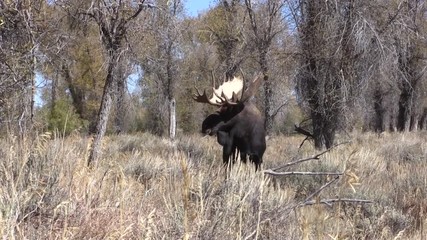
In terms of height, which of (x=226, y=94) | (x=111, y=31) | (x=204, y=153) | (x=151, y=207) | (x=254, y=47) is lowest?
(x=204, y=153)

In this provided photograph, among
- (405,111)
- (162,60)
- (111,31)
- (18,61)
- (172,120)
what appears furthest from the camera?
(405,111)

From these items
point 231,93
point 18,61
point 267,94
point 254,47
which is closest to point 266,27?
point 254,47

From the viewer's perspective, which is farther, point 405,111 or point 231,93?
point 405,111

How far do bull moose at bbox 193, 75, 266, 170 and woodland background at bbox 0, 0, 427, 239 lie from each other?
555mm

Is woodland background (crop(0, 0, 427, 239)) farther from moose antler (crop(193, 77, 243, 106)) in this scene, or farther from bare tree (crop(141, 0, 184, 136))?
moose antler (crop(193, 77, 243, 106))

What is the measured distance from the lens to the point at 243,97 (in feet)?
32.2

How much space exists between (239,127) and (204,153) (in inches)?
167

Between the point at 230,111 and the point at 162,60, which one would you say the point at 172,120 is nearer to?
the point at 162,60

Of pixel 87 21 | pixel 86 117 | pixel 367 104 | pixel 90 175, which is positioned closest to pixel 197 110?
pixel 86 117

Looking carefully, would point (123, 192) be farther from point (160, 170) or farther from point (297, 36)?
point (297, 36)

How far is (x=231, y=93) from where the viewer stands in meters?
10.4

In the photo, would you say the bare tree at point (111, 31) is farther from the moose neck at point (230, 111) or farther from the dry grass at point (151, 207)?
the dry grass at point (151, 207)

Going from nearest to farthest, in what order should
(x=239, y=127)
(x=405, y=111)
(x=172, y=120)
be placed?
1. (x=239, y=127)
2. (x=172, y=120)
3. (x=405, y=111)

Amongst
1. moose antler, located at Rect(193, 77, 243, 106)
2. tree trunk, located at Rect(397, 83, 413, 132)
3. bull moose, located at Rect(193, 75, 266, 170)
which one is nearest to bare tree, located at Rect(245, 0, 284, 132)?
moose antler, located at Rect(193, 77, 243, 106)
